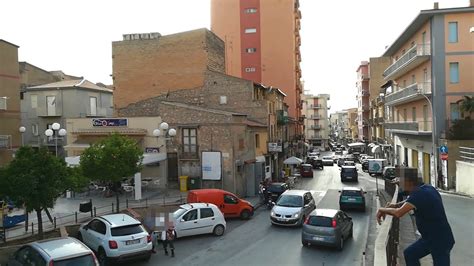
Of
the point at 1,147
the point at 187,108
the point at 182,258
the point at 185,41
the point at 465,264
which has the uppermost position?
the point at 185,41

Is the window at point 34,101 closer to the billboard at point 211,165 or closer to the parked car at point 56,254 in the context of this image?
the billboard at point 211,165

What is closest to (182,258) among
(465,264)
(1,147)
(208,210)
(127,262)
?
(127,262)

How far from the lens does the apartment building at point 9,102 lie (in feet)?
97.7

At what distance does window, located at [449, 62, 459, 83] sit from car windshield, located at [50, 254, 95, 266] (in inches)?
1194

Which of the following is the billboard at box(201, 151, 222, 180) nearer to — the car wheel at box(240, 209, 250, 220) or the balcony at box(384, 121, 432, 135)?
the car wheel at box(240, 209, 250, 220)

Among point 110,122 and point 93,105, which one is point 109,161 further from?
point 93,105

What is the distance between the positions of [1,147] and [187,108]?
13.6 m

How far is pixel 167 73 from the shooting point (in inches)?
1475

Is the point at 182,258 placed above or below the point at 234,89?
below

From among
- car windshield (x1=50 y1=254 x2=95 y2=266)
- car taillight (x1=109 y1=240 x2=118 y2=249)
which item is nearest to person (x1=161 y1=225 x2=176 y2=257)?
car taillight (x1=109 y1=240 x2=118 y2=249)

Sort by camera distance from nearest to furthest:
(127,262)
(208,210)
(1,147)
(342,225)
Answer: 1. (127,262)
2. (342,225)
3. (208,210)
4. (1,147)

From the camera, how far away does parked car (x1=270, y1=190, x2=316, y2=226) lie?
20.0 m

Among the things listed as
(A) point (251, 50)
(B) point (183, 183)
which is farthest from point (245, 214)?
(A) point (251, 50)

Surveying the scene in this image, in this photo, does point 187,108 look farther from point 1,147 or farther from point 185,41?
point 1,147
